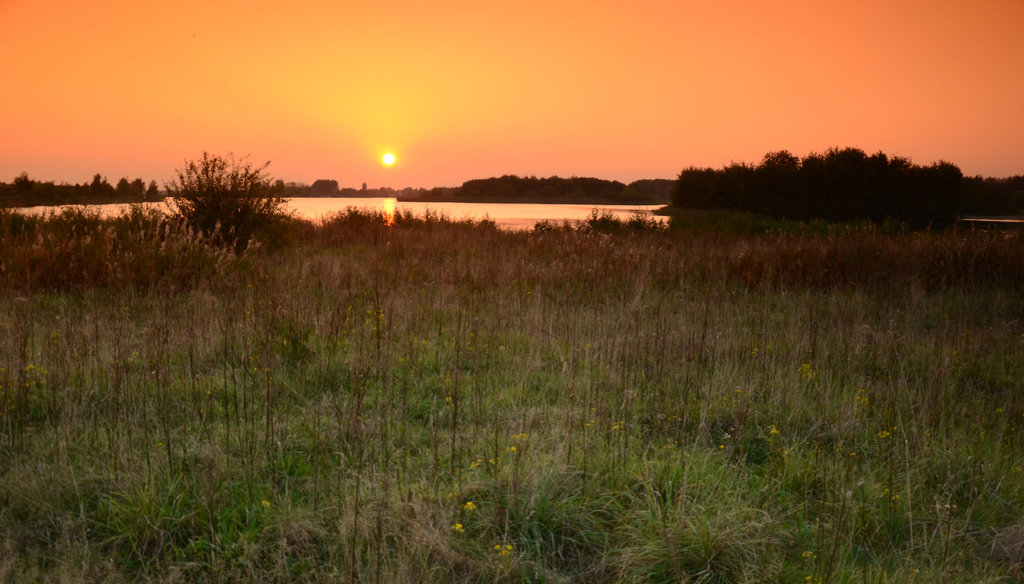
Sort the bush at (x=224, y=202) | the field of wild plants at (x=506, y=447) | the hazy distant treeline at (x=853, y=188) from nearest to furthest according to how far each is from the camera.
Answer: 1. the field of wild plants at (x=506, y=447)
2. the bush at (x=224, y=202)
3. the hazy distant treeline at (x=853, y=188)

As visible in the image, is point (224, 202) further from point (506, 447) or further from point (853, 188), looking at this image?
point (853, 188)

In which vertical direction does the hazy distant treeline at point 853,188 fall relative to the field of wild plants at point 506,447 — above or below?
above

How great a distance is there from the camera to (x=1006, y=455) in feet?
13.4

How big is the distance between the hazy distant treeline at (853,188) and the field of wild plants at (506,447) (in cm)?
3117

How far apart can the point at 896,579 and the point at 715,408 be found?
6.99 feet

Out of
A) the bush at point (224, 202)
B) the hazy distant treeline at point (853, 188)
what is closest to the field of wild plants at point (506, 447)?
the bush at point (224, 202)

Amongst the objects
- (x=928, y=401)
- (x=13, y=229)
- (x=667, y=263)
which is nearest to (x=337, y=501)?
(x=928, y=401)

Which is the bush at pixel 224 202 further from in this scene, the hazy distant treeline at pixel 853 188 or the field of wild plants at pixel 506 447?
the hazy distant treeline at pixel 853 188

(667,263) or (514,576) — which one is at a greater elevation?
(667,263)

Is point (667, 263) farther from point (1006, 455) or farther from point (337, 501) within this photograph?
point (337, 501)

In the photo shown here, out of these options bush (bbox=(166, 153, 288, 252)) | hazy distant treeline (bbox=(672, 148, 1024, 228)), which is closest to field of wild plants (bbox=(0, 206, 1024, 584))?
bush (bbox=(166, 153, 288, 252))

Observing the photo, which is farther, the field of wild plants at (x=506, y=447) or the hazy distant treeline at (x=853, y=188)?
the hazy distant treeline at (x=853, y=188)

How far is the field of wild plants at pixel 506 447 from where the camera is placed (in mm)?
2953

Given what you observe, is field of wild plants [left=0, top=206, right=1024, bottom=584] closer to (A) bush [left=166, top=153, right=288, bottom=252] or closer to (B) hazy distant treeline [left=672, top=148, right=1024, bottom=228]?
(A) bush [left=166, top=153, right=288, bottom=252]
